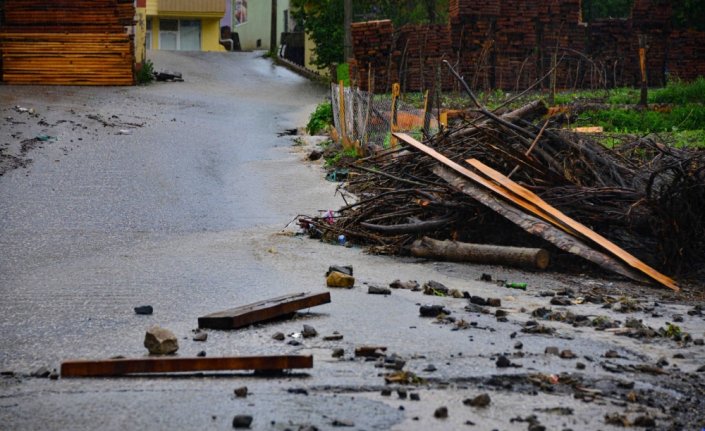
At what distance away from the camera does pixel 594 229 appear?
1044 cm

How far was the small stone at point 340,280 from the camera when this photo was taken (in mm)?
8961

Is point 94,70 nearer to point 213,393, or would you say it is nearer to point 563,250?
point 563,250

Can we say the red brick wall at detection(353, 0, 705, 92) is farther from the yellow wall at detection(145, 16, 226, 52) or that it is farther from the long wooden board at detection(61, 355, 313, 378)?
the yellow wall at detection(145, 16, 226, 52)

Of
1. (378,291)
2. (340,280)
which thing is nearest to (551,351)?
(378,291)

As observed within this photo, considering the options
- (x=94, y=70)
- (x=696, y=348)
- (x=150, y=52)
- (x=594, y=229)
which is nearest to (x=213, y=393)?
(x=696, y=348)

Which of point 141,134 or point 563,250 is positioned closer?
point 563,250

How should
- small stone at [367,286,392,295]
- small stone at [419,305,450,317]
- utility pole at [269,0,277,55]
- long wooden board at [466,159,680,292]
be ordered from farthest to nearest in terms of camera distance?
utility pole at [269,0,277,55] → long wooden board at [466,159,680,292] → small stone at [367,286,392,295] → small stone at [419,305,450,317]

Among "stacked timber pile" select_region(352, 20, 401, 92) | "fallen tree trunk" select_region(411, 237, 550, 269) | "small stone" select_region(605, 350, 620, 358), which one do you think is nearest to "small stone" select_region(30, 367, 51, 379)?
"small stone" select_region(605, 350, 620, 358)

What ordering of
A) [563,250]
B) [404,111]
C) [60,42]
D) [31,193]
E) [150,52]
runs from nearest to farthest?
[563,250]
[31,193]
[404,111]
[60,42]
[150,52]

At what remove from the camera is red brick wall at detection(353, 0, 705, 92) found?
97.6ft

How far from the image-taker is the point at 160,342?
21.3ft

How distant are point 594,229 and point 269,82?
28.3 m

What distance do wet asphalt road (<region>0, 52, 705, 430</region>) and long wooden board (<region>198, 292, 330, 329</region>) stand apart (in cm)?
9

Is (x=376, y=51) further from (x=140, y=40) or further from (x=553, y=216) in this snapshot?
(x=553, y=216)
